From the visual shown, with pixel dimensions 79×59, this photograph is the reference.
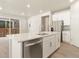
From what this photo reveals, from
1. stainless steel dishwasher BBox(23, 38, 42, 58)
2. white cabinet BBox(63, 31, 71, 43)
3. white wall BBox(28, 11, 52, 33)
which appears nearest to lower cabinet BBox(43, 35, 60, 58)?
stainless steel dishwasher BBox(23, 38, 42, 58)

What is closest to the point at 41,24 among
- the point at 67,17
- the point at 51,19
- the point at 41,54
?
the point at 51,19

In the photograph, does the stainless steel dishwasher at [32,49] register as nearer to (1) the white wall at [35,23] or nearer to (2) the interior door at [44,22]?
(2) the interior door at [44,22]

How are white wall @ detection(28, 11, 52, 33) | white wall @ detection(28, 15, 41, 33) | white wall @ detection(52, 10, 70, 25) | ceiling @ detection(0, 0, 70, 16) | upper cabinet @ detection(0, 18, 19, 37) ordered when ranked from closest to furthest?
ceiling @ detection(0, 0, 70, 16), white wall @ detection(52, 10, 70, 25), upper cabinet @ detection(0, 18, 19, 37), white wall @ detection(28, 11, 52, 33), white wall @ detection(28, 15, 41, 33)

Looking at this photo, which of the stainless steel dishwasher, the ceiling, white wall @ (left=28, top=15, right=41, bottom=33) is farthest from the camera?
white wall @ (left=28, top=15, right=41, bottom=33)

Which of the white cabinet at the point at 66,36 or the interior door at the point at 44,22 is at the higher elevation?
the interior door at the point at 44,22

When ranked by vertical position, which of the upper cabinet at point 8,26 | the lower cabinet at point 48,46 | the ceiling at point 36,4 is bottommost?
the lower cabinet at point 48,46

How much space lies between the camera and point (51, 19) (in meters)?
8.00

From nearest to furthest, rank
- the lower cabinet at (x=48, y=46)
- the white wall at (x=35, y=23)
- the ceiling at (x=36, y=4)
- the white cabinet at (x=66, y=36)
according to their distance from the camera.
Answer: the lower cabinet at (x=48, y=46) < the ceiling at (x=36, y=4) < the white cabinet at (x=66, y=36) < the white wall at (x=35, y=23)

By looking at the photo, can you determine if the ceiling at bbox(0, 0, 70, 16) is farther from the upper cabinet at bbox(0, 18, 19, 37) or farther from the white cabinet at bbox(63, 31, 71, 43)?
the upper cabinet at bbox(0, 18, 19, 37)

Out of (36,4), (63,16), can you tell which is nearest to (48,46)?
(36,4)

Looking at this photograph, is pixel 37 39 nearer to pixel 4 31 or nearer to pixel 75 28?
pixel 75 28

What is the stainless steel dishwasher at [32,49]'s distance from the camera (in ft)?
6.81

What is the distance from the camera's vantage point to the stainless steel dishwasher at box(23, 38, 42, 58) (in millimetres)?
2074

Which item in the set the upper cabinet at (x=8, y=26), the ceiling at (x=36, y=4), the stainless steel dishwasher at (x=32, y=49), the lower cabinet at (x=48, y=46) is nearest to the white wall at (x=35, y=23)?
the upper cabinet at (x=8, y=26)
